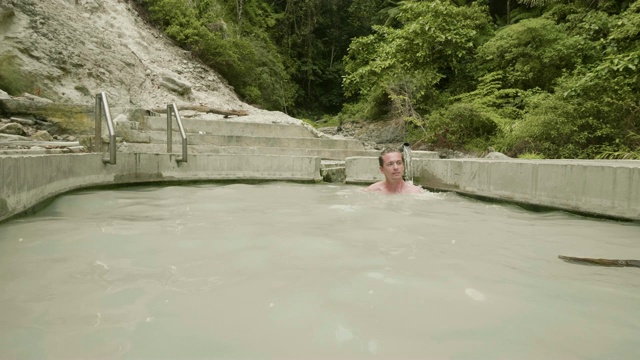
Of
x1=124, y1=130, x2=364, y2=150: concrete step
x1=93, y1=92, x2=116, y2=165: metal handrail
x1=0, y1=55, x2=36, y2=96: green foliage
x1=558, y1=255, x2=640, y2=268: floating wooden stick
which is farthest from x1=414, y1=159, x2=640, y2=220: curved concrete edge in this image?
x1=0, y1=55, x2=36, y2=96: green foliage

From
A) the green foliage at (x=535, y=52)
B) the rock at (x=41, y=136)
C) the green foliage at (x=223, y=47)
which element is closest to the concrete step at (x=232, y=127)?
the rock at (x=41, y=136)

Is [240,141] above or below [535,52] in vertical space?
below

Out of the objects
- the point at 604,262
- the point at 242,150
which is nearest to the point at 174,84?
the point at 242,150

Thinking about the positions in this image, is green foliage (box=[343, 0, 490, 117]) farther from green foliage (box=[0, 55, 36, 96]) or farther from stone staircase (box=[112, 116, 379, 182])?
green foliage (box=[0, 55, 36, 96])

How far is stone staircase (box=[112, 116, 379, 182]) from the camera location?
7.34 metres

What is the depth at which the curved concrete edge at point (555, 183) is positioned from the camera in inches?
133

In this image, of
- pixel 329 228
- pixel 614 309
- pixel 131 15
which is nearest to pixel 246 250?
pixel 329 228

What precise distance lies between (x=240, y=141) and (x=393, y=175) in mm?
4197

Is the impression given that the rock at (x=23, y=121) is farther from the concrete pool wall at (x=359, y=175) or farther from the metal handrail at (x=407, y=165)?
the metal handrail at (x=407, y=165)

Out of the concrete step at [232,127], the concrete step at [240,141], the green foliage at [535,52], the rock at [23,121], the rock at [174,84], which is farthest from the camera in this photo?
the rock at [174,84]

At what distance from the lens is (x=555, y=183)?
396 centimetres

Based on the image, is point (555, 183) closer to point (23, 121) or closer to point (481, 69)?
point (23, 121)

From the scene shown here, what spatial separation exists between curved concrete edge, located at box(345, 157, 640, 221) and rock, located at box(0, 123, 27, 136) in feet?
20.5

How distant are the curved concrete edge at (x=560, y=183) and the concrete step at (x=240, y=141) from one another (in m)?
3.88
